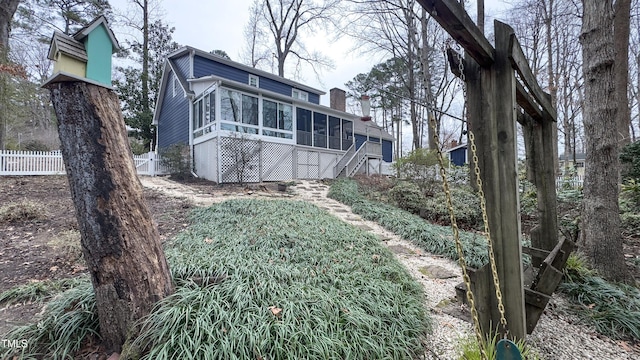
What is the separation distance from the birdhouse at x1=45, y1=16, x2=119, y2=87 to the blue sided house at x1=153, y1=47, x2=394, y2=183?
344 inches

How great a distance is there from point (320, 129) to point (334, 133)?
111 centimetres

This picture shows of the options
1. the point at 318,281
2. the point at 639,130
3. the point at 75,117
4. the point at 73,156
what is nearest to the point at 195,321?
the point at 318,281

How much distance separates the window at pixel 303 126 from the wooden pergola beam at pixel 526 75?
1175 cm

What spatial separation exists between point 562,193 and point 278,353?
26.6ft

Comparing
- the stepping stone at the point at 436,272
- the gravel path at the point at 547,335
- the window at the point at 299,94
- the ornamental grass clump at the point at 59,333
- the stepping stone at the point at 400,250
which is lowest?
the gravel path at the point at 547,335

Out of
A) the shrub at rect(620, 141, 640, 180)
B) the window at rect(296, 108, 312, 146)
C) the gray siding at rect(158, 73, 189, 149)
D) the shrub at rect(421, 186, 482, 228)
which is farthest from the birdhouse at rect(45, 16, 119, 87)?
the window at rect(296, 108, 312, 146)

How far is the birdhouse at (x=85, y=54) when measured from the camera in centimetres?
139

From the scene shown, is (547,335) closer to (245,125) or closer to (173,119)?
(245,125)

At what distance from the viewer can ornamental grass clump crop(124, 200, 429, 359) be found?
1.51 m

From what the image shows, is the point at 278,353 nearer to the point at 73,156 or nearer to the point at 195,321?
the point at 195,321

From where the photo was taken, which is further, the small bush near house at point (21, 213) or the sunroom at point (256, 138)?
the sunroom at point (256, 138)

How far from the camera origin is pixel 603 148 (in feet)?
9.40

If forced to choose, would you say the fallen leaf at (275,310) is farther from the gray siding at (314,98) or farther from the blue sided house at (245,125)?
the gray siding at (314,98)

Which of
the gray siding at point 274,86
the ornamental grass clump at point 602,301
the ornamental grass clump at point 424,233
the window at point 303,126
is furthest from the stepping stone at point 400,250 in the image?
the gray siding at point 274,86
